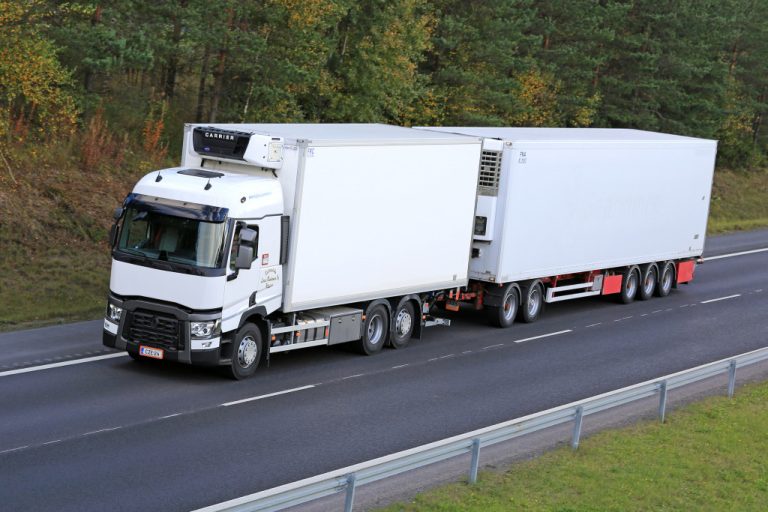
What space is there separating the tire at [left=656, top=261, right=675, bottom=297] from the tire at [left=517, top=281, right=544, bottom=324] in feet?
17.8

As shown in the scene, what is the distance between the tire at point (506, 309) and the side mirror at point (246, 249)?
309 inches

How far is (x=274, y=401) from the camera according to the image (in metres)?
17.0

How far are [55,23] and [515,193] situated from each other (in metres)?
11.9

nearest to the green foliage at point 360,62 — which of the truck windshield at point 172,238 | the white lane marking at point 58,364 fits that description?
the white lane marking at point 58,364

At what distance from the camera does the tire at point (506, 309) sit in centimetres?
2412

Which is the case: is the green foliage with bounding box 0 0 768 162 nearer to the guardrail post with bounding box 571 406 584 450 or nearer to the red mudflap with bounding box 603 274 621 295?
the red mudflap with bounding box 603 274 621 295

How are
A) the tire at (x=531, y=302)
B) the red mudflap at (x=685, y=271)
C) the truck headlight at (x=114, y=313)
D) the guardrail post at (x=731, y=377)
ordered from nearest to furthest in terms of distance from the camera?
the truck headlight at (x=114, y=313) → the guardrail post at (x=731, y=377) → the tire at (x=531, y=302) → the red mudflap at (x=685, y=271)

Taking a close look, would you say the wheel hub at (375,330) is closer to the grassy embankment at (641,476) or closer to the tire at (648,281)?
the grassy embankment at (641,476)

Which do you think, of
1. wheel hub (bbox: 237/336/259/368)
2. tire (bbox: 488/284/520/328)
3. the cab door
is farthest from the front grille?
tire (bbox: 488/284/520/328)

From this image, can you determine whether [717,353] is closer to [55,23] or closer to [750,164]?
[55,23]

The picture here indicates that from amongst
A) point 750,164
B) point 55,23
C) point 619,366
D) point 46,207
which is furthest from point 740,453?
point 750,164

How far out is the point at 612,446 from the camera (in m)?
15.1

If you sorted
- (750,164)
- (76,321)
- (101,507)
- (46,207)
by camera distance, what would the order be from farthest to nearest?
(750,164) → (46,207) → (76,321) → (101,507)

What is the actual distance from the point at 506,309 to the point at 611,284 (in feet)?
14.2
